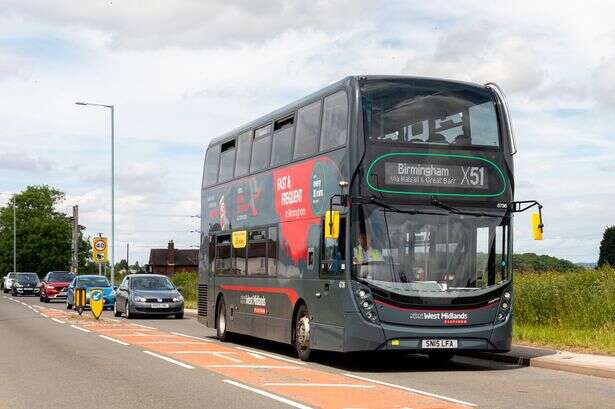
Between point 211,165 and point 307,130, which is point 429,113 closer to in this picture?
point 307,130

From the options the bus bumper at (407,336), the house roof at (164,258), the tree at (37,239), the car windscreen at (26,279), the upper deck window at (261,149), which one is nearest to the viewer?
the bus bumper at (407,336)

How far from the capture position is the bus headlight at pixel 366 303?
592 inches

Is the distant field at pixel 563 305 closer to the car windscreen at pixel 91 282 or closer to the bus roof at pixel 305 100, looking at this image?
the bus roof at pixel 305 100

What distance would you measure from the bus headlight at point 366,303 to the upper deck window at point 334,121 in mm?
2244

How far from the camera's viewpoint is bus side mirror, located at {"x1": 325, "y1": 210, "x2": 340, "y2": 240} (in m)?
14.9

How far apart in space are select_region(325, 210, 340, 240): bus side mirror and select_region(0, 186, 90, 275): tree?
107 meters

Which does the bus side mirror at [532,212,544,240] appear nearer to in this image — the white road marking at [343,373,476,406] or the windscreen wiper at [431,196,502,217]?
the windscreen wiper at [431,196,502,217]

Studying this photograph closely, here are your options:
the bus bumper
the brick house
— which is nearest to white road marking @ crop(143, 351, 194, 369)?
the bus bumper

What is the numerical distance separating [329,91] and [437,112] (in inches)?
74.3

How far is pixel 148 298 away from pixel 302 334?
17.4m

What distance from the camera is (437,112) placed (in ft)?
51.3

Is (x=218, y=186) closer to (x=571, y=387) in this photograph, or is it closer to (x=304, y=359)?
(x=304, y=359)

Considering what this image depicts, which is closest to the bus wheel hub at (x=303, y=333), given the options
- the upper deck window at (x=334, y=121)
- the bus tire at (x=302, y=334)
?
the bus tire at (x=302, y=334)

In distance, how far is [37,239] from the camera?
12062 cm
